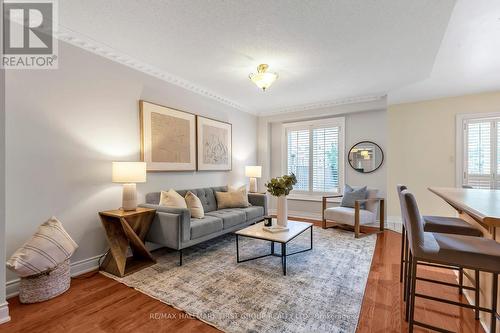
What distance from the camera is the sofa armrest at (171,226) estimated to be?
2744mm

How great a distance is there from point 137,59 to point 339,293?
359 cm

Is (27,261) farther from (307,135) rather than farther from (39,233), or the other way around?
(307,135)

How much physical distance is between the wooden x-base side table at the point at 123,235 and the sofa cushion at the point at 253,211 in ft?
5.24

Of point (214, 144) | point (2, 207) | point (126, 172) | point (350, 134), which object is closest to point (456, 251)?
point (126, 172)

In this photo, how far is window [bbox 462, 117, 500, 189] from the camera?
14.2 feet

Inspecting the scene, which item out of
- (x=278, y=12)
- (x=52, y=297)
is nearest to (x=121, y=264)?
(x=52, y=297)

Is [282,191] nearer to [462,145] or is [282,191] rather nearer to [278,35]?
[278,35]

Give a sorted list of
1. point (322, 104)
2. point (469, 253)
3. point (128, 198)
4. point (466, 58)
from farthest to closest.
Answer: point (322, 104)
point (466, 58)
point (128, 198)
point (469, 253)

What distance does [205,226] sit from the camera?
3.11 m

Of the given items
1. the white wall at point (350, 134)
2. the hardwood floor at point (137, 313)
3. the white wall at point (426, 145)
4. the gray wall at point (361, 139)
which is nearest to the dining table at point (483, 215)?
the hardwood floor at point (137, 313)

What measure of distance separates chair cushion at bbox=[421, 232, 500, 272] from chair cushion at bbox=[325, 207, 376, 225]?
2.51 metres

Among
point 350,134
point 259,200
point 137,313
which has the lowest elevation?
point 137,313

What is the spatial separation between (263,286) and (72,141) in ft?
8.42

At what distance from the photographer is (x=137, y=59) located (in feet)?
10.1
